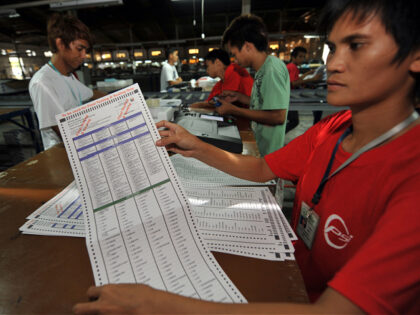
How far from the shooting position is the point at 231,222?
1.98 feet

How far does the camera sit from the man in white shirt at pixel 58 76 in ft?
5.02

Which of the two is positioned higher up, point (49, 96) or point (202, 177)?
point (49, 96)

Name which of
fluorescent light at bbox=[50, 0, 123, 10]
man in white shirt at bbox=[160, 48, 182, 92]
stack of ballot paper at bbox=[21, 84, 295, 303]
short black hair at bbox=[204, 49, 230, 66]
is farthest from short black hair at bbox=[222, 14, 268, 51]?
man in white shirt at bbox=[160, 48, 182, 92]

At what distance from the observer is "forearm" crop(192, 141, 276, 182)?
0.82 m

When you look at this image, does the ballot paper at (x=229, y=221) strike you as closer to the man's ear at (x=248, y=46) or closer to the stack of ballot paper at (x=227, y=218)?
the stack of ballot paper at (x=227, y=218)

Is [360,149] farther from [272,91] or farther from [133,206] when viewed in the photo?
[272,91]

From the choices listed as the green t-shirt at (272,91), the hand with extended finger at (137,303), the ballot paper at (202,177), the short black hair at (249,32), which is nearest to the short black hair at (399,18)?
the ballot paper at (202,177)

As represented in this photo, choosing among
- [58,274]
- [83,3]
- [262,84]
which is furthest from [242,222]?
[83,3]

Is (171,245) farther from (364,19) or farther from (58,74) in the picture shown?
(58,74)

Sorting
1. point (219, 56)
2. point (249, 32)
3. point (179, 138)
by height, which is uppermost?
point (249, 32)

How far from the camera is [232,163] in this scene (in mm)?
831

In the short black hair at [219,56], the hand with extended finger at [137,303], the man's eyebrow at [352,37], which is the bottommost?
the hand with extended finger at [137,303]

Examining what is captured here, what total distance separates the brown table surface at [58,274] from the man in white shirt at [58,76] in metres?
1.10

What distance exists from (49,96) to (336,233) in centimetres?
182
